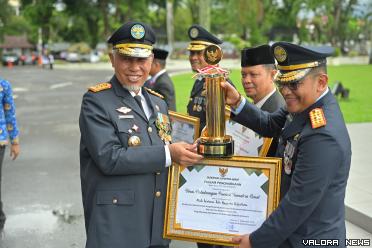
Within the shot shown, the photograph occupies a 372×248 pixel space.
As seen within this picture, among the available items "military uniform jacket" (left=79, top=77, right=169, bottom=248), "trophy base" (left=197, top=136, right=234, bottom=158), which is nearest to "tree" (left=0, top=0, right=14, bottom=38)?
"military uniform jacket" (left=79, top=77, right=169, bottom=248)

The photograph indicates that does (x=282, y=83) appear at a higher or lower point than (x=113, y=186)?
higher

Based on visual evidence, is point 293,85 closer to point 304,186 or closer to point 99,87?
point 304,186

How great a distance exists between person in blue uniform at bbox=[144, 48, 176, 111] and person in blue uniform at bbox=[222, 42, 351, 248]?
3762mm

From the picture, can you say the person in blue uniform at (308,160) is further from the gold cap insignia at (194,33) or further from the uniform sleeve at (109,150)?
the gold cap insignia at (194,33)

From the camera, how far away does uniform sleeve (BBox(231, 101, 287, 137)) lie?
10.4 ft

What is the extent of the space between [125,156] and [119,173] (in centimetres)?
10

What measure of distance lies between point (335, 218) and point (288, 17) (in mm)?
62855

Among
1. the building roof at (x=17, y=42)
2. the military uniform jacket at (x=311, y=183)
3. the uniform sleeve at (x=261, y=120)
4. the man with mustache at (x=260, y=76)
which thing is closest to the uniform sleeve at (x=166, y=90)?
the man with mustache at (x=260, y=76)

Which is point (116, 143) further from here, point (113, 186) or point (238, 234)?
point (238, 234)

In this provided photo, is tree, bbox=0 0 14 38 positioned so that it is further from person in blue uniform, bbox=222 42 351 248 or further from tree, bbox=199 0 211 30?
person in blue uniform, bbox=222 42 351 248

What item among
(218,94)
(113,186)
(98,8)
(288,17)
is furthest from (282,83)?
(288,17)

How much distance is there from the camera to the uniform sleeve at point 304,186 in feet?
7.38

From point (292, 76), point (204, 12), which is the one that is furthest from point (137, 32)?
point (204, 12)

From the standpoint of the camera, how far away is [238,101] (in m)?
3.15
